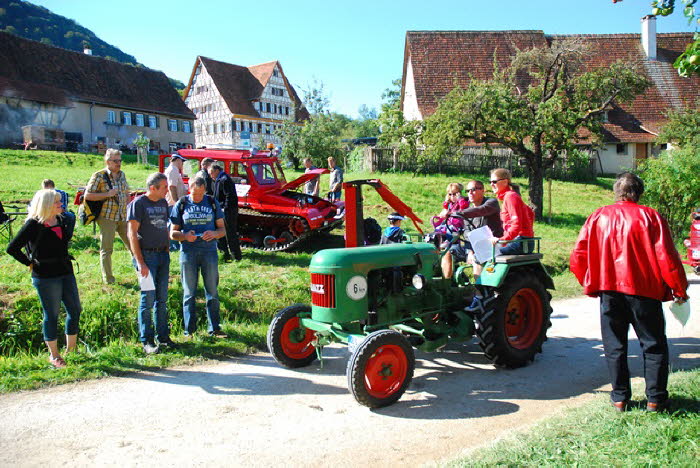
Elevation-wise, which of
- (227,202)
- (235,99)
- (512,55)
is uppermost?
(235,99)

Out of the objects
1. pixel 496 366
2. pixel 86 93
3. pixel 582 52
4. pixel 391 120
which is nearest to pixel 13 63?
pixel 86 93

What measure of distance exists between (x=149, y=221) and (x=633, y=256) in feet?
14.8

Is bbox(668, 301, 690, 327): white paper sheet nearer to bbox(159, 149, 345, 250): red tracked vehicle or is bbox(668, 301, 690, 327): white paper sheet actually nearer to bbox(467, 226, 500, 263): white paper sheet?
bbox(467, 226, 500, 263): white paper sheet

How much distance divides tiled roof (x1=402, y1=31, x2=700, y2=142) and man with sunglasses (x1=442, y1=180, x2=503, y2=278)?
866 inches

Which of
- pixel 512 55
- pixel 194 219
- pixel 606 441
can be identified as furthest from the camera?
pixel 512 55

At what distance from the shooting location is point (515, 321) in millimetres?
5887

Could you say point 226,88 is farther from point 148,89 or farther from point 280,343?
point 280,343

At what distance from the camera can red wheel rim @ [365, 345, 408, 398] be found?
Result: 4.46m

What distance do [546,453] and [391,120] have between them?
23457mm

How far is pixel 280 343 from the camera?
17.5 feet

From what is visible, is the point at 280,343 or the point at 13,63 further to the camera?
the point at 13,63

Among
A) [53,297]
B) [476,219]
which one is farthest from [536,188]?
[53,297]

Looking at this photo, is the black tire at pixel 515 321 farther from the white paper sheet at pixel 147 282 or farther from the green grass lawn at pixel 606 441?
the white paper sheet at pixel 147 282

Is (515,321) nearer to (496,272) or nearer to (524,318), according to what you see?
(524,318)
